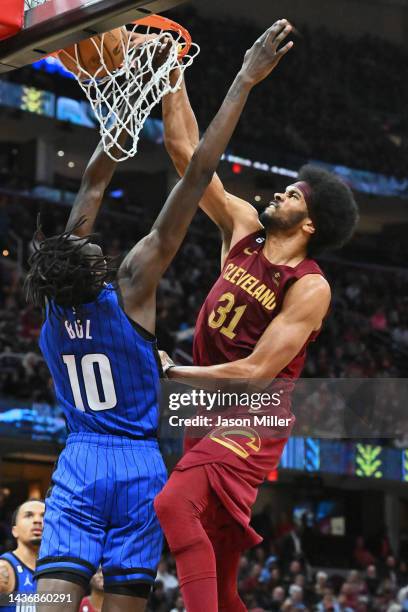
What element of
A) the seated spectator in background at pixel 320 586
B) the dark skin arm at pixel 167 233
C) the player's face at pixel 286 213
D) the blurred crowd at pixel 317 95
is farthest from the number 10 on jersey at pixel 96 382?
the blurred crowd at pixel 317 95

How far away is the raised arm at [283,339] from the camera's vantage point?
4.31 metres

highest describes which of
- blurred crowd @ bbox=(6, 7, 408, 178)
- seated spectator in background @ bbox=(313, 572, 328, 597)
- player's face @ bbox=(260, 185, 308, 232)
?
blurred crowd @ bbox=(6, 7, 408, 178)

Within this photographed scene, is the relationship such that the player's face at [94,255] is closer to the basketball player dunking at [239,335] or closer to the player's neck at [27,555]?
the basketball player dunking at [239,335]

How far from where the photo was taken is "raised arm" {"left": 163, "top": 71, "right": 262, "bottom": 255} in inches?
193

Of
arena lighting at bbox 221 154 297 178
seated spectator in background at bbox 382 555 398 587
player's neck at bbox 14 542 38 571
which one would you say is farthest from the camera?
arena lighting at bbox 221 154 297 178

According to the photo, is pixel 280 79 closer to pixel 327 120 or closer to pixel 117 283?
pixel 327 120

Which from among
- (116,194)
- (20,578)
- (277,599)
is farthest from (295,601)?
(116,194)

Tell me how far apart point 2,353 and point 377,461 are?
5910 millimetres

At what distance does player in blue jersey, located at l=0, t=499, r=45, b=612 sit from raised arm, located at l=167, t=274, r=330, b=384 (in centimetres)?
167

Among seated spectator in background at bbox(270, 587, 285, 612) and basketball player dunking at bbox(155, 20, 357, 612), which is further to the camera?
seated spectator in background at bbox(270, 587, 285, 612)

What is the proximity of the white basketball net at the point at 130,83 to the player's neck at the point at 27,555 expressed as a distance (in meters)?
2.13

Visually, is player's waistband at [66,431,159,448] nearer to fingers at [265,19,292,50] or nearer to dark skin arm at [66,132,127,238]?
dark skin arm at [66,132,127,238]

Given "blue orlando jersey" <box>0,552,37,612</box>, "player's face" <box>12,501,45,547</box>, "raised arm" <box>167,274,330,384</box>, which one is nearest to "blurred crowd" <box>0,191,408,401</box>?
"player's face" <box>12,501,45,547</box>

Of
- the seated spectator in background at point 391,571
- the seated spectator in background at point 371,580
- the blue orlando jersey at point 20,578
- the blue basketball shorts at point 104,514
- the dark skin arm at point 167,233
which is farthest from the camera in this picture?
the seated spectator in background at point 391,571
